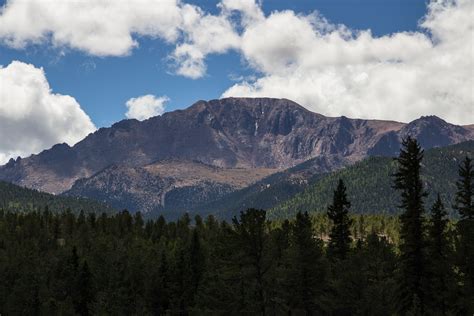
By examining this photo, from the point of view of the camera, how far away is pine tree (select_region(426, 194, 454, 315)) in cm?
5116

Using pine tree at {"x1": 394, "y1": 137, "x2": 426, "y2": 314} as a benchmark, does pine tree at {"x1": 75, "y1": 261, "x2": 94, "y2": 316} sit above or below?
below

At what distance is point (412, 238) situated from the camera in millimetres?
51344

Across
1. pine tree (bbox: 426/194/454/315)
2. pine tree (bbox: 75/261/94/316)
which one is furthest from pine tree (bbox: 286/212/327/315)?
pine tree (bbox: 75/261/94/316)

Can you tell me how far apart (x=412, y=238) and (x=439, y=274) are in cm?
472

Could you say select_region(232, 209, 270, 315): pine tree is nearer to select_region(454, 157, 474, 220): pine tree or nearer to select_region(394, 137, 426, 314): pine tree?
select_region(394, 137, 426, 314): pine tree

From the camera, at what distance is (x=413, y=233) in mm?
51562

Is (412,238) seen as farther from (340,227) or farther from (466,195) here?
(340,227)

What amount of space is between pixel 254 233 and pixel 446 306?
22.7 metres

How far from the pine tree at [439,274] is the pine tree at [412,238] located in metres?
0.99

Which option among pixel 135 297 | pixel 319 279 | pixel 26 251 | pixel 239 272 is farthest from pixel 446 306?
pixel 26 251

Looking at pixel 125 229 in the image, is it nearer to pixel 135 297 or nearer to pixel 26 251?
pixel 26 251

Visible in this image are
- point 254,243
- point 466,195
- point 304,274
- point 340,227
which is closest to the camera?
point 254,243

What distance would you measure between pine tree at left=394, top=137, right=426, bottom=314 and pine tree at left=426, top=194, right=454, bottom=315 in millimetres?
987

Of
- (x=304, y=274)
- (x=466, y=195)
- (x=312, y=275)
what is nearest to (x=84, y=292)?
(x=304, y=274)
